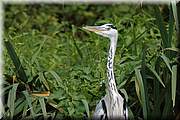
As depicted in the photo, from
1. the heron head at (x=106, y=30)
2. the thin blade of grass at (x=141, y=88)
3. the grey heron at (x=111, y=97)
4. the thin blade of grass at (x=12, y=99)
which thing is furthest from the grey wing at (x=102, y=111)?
the thin blade of grass at (x=12, y=99)

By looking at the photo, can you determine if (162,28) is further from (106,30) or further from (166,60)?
(106,30)

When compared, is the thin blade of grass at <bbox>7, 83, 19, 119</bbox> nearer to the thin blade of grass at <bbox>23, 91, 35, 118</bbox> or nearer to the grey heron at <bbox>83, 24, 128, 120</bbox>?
the thin blade of grass at <bbox>23, 91, 35, 118</bbox>

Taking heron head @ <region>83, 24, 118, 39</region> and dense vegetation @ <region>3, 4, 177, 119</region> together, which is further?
dense vegetation @ <region>3, 4, 177, 119</region>

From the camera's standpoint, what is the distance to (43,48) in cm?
328

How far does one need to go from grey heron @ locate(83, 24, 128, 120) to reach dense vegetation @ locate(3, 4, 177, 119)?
0.08 m

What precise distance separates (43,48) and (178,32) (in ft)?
2.83

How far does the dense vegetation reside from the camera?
2713mm

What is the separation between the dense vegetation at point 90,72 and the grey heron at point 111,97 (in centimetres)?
8

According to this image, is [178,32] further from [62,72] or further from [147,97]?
[62,72]

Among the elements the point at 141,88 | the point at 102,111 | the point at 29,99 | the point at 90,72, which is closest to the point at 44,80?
the point at 29,99

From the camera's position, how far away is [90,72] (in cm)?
287

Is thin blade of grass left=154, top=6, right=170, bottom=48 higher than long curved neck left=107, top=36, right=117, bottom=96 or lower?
higher

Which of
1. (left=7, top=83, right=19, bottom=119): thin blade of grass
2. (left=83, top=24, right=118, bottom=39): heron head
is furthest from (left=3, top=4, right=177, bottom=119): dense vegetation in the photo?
(left=83, top=24, right=118, bottom=39): heron head

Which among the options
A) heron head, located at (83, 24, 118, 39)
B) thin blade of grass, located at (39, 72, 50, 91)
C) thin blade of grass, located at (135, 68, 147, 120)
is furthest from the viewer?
thin blade of grass, located at (39, 72, 50, 91)
